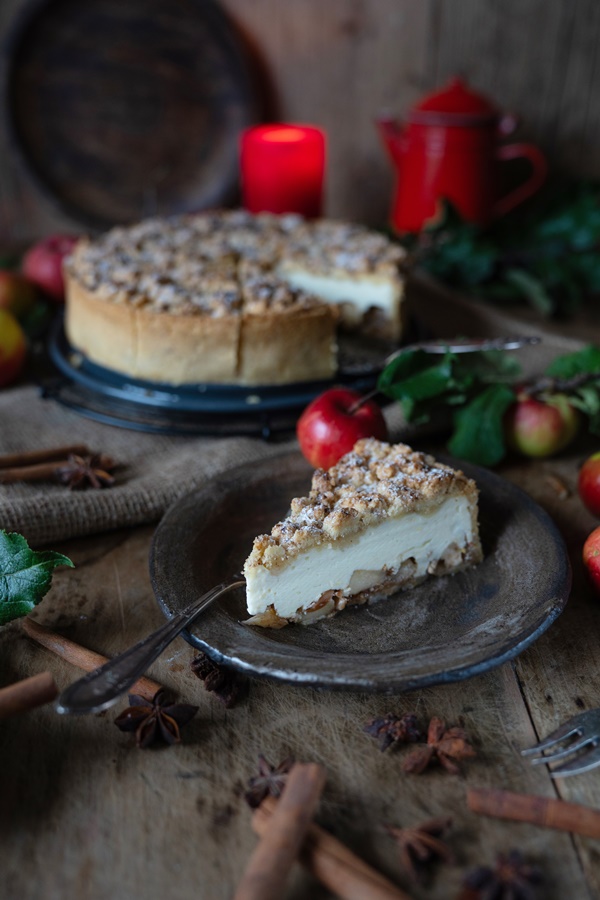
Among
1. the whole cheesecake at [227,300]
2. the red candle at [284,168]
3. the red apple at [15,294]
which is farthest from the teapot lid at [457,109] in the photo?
the red apple at [15,294]

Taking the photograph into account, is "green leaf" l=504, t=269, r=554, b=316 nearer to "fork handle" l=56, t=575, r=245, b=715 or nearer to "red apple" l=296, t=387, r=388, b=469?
"red apple" l=296, t=387, r=388, b=469

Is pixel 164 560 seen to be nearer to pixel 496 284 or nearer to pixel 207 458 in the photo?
pixel 207 458

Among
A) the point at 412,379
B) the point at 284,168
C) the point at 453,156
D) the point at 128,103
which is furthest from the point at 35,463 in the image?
the point at 128,103

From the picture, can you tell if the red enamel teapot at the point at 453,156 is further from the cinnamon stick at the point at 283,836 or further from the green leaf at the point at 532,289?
the cinnamon stick at the point at 283,836

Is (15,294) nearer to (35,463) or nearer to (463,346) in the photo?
(35,463)

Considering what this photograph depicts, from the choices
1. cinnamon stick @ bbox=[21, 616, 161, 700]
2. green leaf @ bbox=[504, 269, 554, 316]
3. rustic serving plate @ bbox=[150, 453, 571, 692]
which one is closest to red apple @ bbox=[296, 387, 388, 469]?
rustic serving plate @ bbox=[150, 453, 571, 692]
